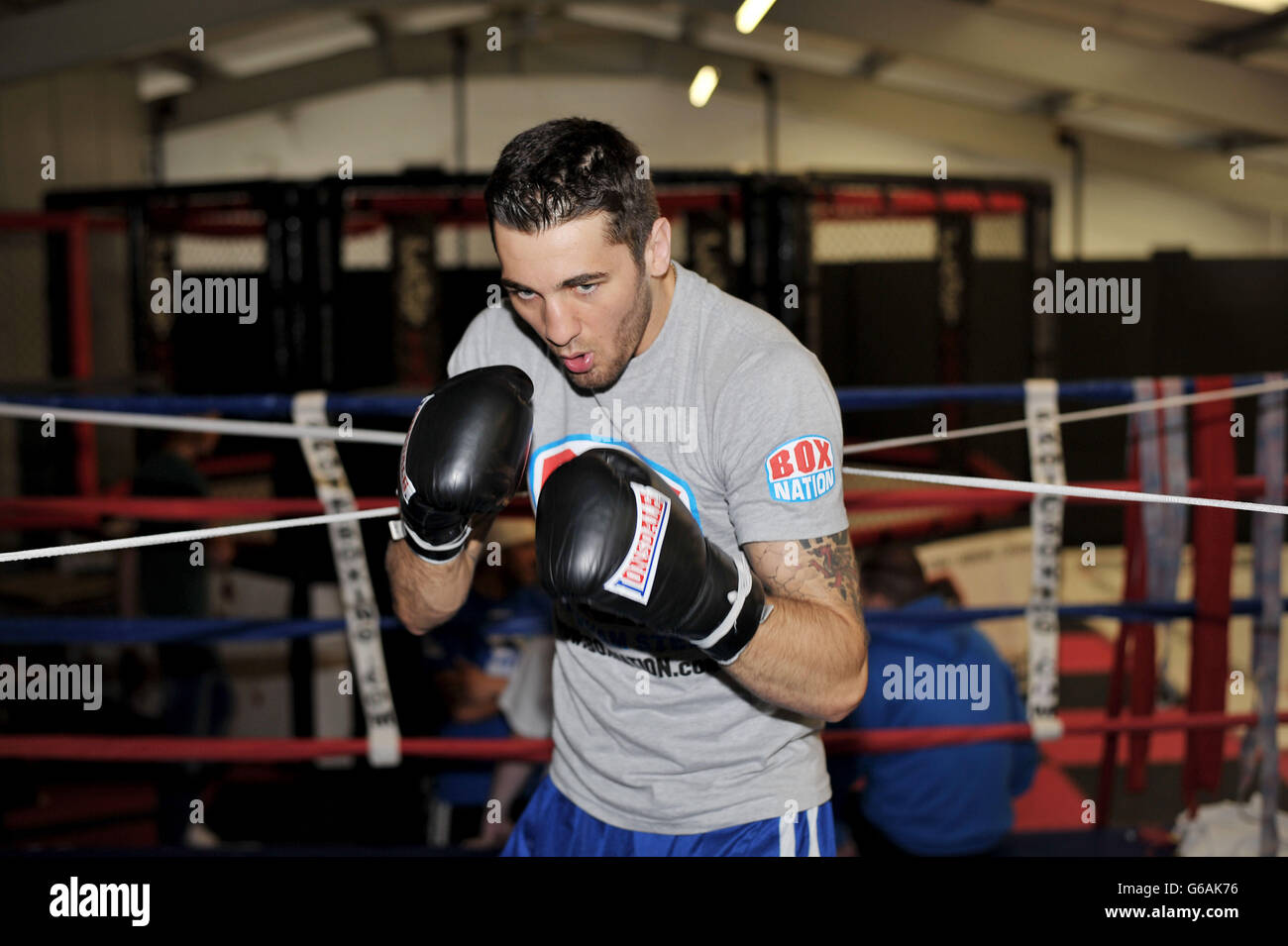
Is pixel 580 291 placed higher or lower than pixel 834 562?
higher

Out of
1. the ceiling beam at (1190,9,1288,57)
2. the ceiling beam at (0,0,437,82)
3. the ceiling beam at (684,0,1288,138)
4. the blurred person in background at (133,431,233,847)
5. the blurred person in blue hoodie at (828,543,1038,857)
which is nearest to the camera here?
the blurred person in blue hoodie at (828,543,1038,857)

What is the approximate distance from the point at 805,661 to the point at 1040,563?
4.03 ft

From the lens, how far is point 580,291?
1.24 m

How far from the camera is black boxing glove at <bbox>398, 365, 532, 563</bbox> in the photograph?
1.32 metres

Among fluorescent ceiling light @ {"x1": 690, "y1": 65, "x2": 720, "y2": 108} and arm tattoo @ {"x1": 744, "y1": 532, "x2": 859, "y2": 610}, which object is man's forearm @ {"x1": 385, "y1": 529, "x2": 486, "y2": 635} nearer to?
arm tattoo @ {"x1": 744, "y1": 532, "x2": 859, "y2": 610}

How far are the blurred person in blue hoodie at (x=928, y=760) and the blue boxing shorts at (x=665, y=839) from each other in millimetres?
828

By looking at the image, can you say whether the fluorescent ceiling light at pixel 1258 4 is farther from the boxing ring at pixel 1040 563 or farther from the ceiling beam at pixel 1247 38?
the boxing ring at pixel 1040 563

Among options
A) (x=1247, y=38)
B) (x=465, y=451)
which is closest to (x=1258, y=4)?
(x=1247, y=38)

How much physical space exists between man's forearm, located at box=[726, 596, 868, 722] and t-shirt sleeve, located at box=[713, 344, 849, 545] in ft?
0.30

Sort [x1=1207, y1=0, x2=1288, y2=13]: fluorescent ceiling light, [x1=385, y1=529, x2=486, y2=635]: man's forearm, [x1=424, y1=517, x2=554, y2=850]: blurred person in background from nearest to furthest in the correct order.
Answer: [x1=385, y1=529, x2=486, y2=635]: man's forearm → [x1=424, y1=517, x2=554, y2=850]: blurred person in background → [x1=1207, y1=0, x2=1288, y2=13]: fluorescent ceiling light

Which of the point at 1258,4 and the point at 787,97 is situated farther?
the point at 787,97

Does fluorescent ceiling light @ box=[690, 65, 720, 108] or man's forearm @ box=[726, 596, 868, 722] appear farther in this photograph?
fluorescent ceiling light @ box=[690, 65, 720, 108]

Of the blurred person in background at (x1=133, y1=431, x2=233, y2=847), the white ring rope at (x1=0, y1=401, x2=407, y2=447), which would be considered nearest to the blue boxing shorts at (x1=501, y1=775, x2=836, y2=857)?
the white ring rope at (x1=0, y1=401, x2=407, y2=447)

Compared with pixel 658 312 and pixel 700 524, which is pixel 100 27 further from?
pixel 700 524
